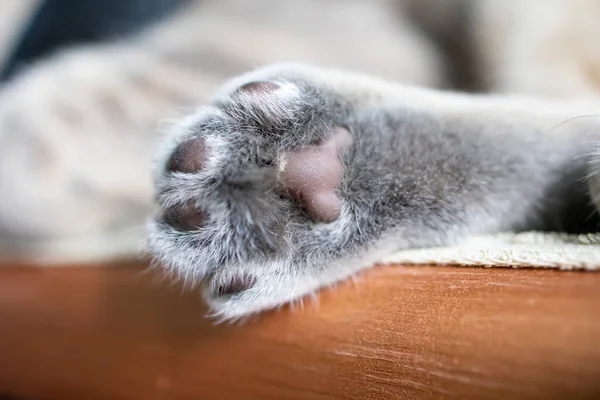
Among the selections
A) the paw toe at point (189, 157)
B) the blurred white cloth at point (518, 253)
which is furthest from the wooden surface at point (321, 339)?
the paw toe at point (189, 157)

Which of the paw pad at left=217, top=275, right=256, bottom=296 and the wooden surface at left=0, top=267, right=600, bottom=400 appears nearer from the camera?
the wooden surface at left=0, top=267, right=600, bottom=400

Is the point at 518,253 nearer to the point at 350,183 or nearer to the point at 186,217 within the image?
the point at 350,183

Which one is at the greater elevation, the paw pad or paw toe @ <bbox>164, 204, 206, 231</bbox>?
paw toe @ <bbox>164, 204, 206, 231</bbox>

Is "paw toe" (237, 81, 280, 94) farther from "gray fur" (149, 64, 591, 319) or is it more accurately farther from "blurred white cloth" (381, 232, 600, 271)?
"blurred white cloth" (381, 232, 600, 271)

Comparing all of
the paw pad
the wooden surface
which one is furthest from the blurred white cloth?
the paw pad

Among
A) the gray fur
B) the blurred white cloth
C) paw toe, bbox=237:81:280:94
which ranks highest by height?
paw toe, bbox=237:81:280:94

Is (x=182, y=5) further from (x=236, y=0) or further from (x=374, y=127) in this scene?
(x=374, y=127)

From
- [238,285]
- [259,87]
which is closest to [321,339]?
[238,285]
